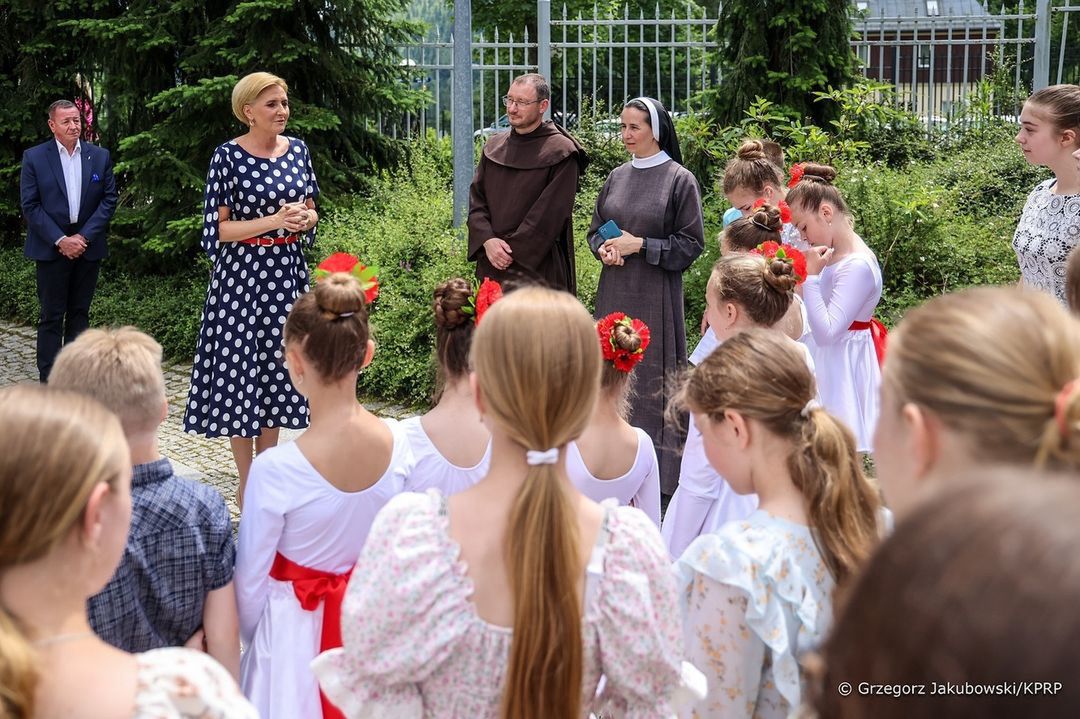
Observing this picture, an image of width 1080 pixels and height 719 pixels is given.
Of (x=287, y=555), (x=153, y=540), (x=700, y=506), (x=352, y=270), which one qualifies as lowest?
(x=700, y=506)

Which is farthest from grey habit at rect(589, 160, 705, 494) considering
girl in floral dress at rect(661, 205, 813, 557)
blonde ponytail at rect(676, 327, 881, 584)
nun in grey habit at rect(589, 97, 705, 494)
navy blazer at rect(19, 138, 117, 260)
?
navy blazer at rect(19, 138, 117, 260)

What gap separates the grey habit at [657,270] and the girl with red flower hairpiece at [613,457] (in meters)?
2.40

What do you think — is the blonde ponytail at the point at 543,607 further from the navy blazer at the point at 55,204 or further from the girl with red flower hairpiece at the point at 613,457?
the navy blazer at the point at 55,204

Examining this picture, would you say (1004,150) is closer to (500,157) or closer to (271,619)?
(500,157)

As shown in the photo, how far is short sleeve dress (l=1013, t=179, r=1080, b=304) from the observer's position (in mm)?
4734

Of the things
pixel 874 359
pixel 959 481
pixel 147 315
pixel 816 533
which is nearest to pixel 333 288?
pixel 816 533

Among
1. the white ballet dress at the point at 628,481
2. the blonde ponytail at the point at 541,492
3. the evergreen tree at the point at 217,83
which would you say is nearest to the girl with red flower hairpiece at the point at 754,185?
the white ballet dress at the point at 628,481

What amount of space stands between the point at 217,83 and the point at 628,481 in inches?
298

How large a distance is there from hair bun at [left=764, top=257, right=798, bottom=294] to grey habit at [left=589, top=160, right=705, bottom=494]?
1829 millimetres

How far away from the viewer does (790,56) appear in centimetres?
1083

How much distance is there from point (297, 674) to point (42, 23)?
1148 centimetres

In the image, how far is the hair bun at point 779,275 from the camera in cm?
419

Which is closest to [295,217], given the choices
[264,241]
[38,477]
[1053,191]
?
[264,241]

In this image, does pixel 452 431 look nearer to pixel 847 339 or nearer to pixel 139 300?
pixel 847 339
